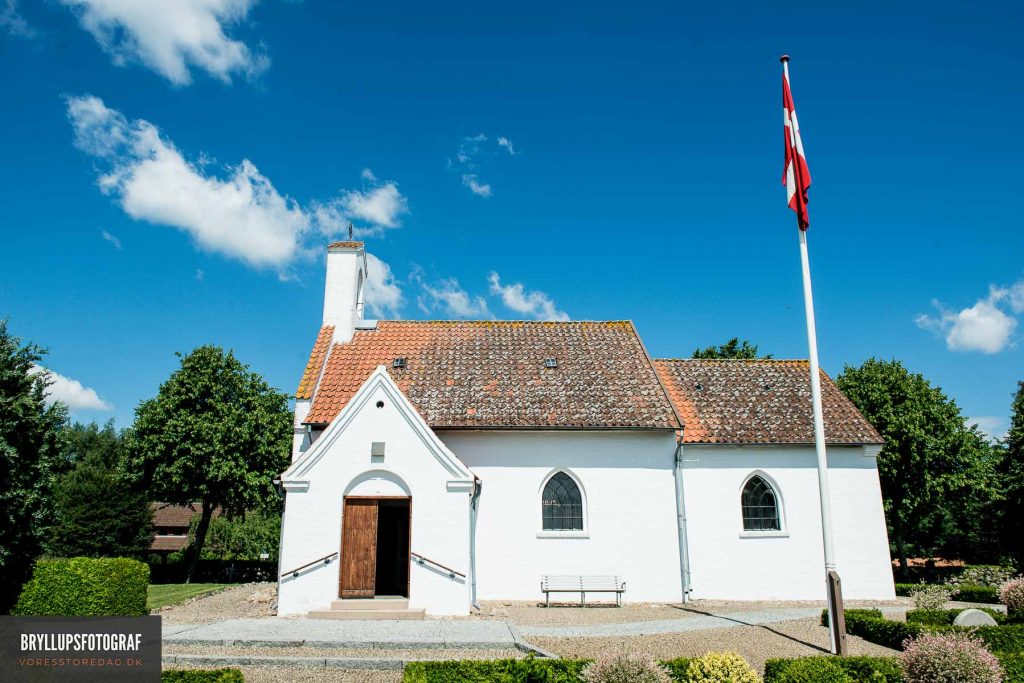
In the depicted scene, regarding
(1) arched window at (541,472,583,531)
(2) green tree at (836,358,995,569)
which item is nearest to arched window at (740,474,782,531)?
(1) arched window at (541,472,583,531)

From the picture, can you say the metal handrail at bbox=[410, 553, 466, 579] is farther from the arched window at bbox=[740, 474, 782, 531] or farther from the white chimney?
the white chimney

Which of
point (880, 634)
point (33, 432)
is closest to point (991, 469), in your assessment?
point (880, 634)

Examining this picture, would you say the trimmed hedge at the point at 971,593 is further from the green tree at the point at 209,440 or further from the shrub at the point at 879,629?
the green tree at the point at 209,440

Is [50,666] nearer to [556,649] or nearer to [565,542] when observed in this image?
[556,649]

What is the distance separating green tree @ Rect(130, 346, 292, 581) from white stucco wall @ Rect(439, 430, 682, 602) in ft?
47.1

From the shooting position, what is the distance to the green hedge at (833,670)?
9.41 meters

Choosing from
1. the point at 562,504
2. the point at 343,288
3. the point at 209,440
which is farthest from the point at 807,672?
the point at 209,440

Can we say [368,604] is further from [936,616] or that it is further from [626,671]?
[936,616]

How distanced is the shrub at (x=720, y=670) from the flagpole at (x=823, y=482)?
3651 mm

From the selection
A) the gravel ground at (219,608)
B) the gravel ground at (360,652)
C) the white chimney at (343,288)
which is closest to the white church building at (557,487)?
the white chimney at (343,288)

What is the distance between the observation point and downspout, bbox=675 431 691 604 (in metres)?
20.2

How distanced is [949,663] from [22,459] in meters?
18.1

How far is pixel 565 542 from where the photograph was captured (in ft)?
66.0

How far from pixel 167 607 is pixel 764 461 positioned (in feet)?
66.1
